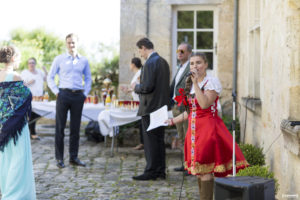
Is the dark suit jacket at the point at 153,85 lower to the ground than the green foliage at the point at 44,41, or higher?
lower

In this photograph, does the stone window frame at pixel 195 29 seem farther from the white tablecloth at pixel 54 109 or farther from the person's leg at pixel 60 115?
the person's leg at pixel 60 115

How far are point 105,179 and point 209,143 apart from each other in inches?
111

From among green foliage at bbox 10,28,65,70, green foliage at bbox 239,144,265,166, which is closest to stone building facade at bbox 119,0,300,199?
green foliage at bbox 239,144,265,166

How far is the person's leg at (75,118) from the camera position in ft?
24.7

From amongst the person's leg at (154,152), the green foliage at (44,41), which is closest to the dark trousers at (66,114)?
the person's leg at (154,152)

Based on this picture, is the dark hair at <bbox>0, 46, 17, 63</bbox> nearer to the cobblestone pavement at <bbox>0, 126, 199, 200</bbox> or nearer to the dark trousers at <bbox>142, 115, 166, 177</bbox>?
the cobblestone pavement at <bbox>0, 126, 199, 200</bbox>

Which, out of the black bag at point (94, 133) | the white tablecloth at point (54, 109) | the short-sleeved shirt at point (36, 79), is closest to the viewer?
the white tablecloth at point (54, 109)

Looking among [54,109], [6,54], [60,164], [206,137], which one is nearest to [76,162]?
[60,164]

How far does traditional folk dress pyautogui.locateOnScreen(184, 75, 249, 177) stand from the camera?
14.5 ft

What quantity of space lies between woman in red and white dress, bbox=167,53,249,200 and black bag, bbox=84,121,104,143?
6202 millimetres

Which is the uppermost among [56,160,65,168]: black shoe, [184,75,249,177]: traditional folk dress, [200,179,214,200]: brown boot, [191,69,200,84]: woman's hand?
[191,69,200,84]: woman's hand

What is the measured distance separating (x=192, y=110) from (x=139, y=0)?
6153 millimetres

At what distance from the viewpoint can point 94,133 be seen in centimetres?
1065

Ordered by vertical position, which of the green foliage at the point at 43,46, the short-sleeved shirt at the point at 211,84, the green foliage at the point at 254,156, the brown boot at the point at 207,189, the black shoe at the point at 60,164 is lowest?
the black shoe at the point at 60,164
